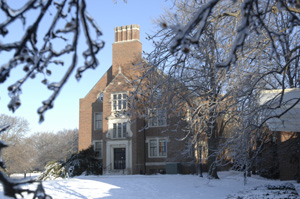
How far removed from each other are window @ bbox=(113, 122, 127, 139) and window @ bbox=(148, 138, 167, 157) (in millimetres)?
2844

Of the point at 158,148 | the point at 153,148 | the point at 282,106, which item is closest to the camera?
the point at 282,106

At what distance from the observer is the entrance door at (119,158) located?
3272cm

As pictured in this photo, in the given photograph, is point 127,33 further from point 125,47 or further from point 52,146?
point 52,146

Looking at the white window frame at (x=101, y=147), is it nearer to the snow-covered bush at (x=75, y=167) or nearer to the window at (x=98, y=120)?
the snow-covered bush at (x=75, y=167)


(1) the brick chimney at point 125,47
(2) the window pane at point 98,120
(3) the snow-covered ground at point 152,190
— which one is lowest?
(3) the snow-covered ground at point 152,190

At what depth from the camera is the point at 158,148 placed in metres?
33.3

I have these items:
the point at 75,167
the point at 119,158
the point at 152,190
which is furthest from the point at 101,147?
the point at 152,190

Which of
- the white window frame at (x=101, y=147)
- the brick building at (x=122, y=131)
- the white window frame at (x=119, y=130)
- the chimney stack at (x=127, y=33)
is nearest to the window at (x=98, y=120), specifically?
the brick building at (x=122, y=131)

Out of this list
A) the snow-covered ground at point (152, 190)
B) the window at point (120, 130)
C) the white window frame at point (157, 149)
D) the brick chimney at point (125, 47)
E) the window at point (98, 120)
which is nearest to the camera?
the snow-covered ground at point (152, 190)

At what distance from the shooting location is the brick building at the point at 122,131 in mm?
31766

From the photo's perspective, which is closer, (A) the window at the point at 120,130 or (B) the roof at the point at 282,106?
(B) the roof at the point at 282,106

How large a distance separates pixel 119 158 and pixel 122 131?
2572 millimetres

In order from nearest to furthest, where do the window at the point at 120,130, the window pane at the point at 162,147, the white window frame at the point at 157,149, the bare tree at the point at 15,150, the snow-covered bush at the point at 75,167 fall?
1. the snow-covered bush at the point at 75,167
2. the window at the point at 120,130
3. the white window frame at the point at 157,149
4. the window pane at the point at 162,147
5. the bare tree at the point at 15,150

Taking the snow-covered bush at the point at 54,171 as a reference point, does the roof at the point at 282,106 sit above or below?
above
